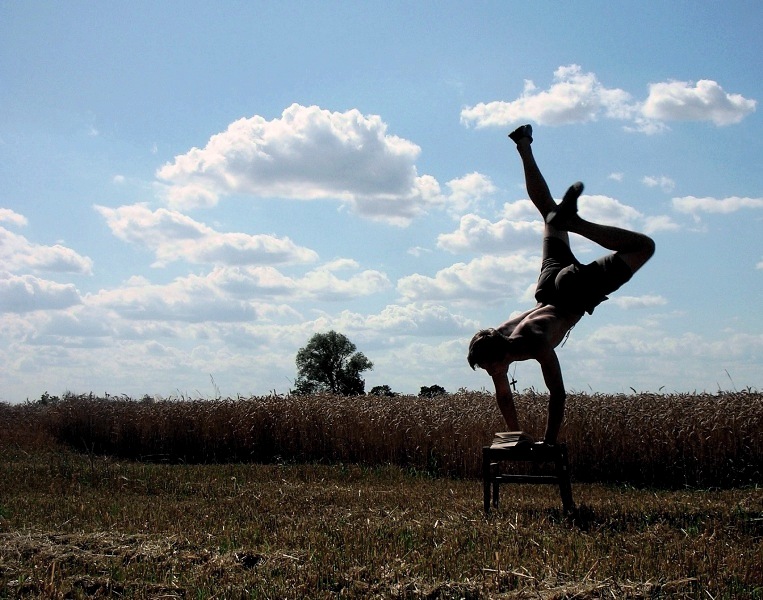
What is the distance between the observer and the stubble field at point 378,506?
518 cm

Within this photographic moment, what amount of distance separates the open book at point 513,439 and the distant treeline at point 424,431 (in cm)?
627

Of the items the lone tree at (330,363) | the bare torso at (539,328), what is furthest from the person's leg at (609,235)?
the lone tree at (330,363)

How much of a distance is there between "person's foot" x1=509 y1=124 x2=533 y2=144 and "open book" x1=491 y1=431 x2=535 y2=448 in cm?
279

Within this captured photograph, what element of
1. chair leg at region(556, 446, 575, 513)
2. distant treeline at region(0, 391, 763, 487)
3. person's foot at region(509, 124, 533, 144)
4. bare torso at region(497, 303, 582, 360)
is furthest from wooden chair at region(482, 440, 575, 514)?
distant treeline at region(0, 391, 763, 487)

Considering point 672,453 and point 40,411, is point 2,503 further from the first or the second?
point 40,411

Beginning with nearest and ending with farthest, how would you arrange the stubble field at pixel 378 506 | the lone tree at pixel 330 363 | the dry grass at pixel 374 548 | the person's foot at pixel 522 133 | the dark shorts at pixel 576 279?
1. the dry grass at pixel 374 548
2. the stubble field at pixel 378 506
3. the dark shorts at pixel 576 279
4. the person's foot at pixel 522 133
5. the lone tree at pixel 330 363

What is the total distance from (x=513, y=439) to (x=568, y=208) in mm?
2184

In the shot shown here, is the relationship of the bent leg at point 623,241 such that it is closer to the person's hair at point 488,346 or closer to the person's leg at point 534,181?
the person's leg at point 534,181

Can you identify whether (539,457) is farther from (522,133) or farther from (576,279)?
(522,133)

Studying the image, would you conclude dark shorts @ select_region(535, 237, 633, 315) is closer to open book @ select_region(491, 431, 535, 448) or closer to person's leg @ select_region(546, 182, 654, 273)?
person's leg @ select_region(546, 182, 654, 273)

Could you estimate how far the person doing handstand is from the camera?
6777 mm

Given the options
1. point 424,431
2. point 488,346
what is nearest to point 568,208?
point 488,346

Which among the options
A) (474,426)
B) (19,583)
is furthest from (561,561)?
(474,426)

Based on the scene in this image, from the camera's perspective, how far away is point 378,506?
8.55m
